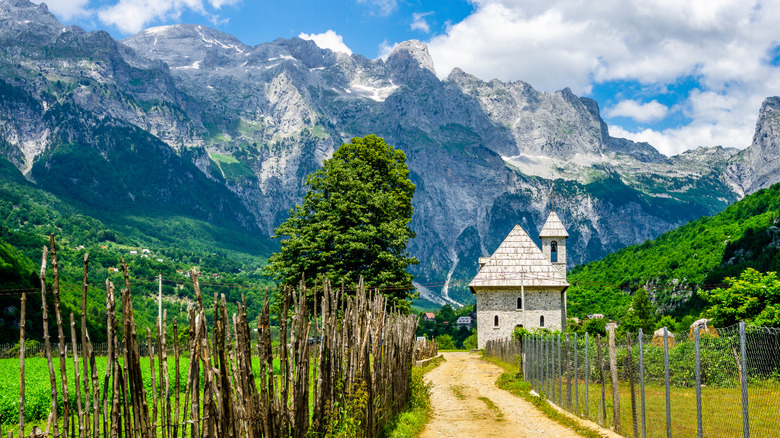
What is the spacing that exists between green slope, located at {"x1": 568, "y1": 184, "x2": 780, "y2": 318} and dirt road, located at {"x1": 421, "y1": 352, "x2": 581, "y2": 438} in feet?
120

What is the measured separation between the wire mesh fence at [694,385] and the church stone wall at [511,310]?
31184 millimetres

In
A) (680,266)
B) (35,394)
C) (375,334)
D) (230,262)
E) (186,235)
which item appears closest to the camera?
(375,334)

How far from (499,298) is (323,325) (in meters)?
40.4

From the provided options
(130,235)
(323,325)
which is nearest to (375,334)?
(323,325)

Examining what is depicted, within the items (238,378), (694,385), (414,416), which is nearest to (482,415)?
(414,416)

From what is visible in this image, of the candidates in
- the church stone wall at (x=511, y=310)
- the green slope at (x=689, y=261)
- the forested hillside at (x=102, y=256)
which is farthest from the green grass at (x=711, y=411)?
the green slope at (x=689, y=261)

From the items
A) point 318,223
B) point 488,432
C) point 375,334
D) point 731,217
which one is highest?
point 731,217

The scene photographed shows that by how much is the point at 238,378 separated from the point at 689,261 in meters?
75.6

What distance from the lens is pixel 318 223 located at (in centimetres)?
2852

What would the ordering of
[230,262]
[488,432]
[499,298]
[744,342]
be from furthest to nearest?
[230,262] → [499,298] → [488,432] → [744,342]

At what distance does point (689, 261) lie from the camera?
7275 cm

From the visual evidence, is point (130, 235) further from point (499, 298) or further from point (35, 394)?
point (35, 394)

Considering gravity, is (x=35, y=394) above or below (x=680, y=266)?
below

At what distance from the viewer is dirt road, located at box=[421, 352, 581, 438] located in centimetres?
1327
